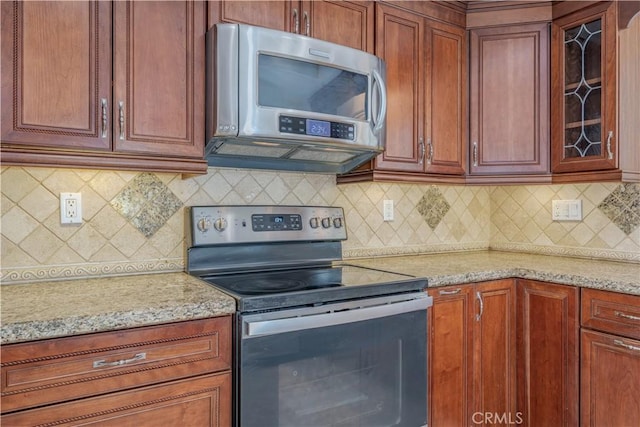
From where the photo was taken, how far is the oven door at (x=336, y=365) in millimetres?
1317

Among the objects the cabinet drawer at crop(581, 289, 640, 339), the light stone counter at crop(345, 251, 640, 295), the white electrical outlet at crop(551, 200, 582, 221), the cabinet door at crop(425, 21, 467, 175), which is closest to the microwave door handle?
the cabinet door at crop(425, 21, 467, 175)

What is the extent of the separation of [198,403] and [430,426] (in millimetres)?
1031

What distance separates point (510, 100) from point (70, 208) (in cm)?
213

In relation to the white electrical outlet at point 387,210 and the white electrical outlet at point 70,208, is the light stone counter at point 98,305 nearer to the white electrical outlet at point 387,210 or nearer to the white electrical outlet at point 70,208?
the white electrical outlet at point 70,208

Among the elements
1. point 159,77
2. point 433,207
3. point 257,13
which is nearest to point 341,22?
point 257,13

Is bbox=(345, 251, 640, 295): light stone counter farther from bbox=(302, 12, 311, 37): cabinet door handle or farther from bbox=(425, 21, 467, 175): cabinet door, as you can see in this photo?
bbox=(302, 12, 311, 37): cabinet door handle

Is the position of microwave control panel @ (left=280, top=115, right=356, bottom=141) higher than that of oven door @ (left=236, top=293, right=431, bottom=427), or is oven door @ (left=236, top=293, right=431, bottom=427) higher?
microwave control panel @ (left=280, top=115, right=356, bottom=141)

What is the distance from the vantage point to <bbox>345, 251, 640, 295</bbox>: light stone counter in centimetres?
174

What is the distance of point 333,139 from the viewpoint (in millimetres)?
1729

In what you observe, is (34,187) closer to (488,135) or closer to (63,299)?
(63,299)

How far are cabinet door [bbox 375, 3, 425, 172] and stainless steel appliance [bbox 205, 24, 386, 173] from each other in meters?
0.17

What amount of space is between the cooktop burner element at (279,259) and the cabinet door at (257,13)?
2.47 feet

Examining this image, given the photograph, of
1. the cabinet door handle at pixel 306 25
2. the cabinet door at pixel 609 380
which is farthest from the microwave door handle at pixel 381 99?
the cabinet door at pixel 609 380

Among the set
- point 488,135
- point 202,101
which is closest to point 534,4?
point 488,135
